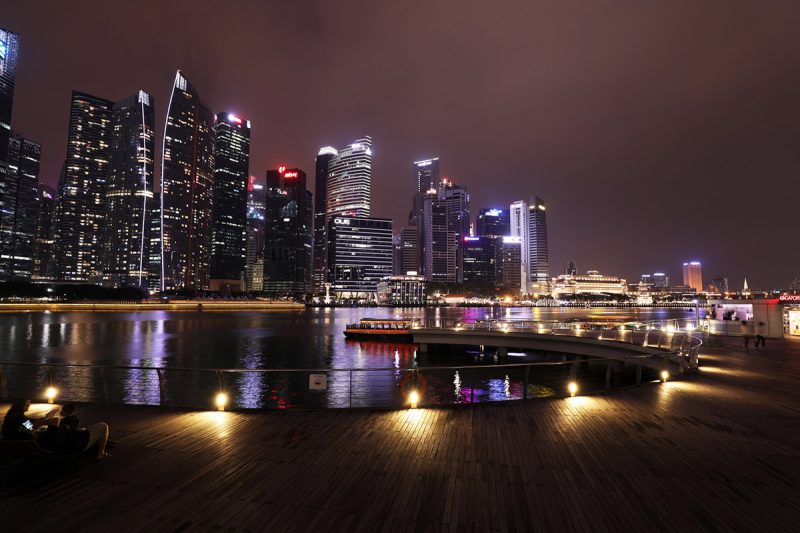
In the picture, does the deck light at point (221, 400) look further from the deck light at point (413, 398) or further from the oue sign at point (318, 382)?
the deck light at point (413, 398)

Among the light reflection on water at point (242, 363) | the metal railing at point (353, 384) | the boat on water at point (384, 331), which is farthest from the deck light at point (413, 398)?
the boat on water at point (384, 331)

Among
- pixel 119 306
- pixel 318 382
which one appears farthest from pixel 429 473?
pixel 119 306

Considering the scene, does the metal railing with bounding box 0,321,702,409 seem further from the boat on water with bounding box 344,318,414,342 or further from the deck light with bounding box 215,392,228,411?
the boat on water with bounding box 344,318,414,342

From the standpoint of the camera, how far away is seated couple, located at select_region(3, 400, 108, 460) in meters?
7.31

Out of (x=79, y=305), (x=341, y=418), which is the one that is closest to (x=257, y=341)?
(x=341, y=418)

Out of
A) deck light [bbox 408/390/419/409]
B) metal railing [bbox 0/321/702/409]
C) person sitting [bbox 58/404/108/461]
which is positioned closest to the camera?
person sitting [bbox 58/404/108/461]

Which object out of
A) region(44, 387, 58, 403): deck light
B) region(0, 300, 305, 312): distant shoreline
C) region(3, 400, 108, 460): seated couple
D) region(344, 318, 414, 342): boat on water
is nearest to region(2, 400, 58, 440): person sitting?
region(3, 400, 108, 460): seated couple

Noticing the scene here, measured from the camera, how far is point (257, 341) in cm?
5981

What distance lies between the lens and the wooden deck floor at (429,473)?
5715 millimetres

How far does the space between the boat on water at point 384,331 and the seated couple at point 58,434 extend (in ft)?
155

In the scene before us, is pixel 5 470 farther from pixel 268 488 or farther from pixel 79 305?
pixel 79 305

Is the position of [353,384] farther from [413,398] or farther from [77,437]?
[77,437]

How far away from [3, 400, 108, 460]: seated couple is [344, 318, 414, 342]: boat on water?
47209 mm

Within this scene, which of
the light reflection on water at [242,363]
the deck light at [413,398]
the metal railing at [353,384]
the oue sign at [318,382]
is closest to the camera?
the oue sign at [318,382]
